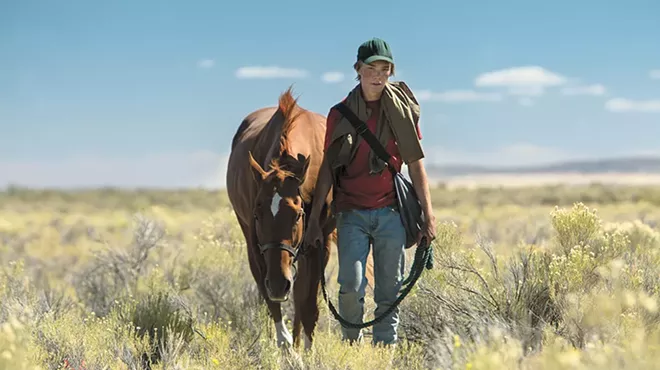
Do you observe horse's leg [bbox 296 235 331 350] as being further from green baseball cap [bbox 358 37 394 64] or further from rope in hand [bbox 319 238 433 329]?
green baseball cap [bbox 358 37 394 64]

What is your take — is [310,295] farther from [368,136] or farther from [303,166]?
[368,136]

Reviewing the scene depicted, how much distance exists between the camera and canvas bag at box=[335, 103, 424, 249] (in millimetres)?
5820

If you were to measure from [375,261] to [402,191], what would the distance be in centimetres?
59

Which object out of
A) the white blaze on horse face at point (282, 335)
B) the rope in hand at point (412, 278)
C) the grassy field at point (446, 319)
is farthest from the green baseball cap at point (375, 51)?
the white blaze on horse face at point (282, 335)

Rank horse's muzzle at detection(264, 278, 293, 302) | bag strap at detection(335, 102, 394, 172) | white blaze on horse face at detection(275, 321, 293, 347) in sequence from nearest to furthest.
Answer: horse's muzzle at detection(264, 278, 293, 302) < bag strap at detection(335, 102, 394, 172) < white blaze on horse face at detection(275, 321, 293, 347)

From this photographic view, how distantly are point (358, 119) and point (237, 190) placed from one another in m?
2.10

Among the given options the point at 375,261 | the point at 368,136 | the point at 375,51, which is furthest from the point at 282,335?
the point at 375,51

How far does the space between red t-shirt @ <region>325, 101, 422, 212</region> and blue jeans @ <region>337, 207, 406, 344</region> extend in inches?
2.6

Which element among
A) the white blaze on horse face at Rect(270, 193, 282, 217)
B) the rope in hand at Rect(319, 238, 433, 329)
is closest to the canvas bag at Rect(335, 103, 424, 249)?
the rope in hand at Rect(319, 238, 433, 329)

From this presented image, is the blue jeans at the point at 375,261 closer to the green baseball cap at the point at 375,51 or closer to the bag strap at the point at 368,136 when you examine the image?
the bag strap at the point at 368,136

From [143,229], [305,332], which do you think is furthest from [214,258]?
[305,332]

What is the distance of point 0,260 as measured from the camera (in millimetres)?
18641

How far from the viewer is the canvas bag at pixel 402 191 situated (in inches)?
229

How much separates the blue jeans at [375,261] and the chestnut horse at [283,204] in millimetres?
374
